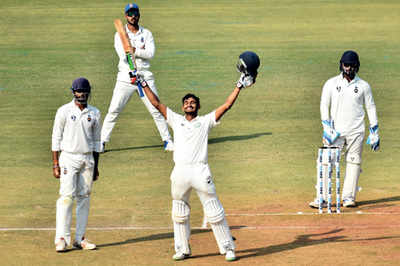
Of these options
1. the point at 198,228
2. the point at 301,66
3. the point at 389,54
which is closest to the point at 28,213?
the point at 198,228

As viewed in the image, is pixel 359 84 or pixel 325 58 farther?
pixel 325 58

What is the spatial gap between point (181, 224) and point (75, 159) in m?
1.67

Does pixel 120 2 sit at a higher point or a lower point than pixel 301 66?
higher

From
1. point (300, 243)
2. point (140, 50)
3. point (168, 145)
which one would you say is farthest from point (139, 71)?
point (300, 243)

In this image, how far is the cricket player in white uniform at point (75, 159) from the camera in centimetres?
1148

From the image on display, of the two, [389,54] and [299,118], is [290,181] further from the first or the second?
[389,54]

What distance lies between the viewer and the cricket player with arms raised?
10.9 metres

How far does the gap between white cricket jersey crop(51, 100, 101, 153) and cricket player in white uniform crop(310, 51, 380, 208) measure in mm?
3873

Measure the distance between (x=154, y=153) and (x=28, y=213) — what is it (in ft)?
14.8

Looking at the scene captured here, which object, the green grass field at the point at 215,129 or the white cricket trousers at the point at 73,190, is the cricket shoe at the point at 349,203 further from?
the white cricket trousers at the point at 73,190

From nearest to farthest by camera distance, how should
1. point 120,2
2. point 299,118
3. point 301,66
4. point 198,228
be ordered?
point 198,228 → point 299,118 → point 301,66 → point 120,2

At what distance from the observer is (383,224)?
42.3ft

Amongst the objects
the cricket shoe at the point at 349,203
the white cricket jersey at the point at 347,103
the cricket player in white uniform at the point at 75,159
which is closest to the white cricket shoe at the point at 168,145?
the white cricket jersey at the point at 347,103

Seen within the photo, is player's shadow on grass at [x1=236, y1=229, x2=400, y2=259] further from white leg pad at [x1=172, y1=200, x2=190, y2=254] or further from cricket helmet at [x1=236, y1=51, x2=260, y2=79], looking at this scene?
cricket helmet at [x1=236, y1=51, x2=260, y2=79]
